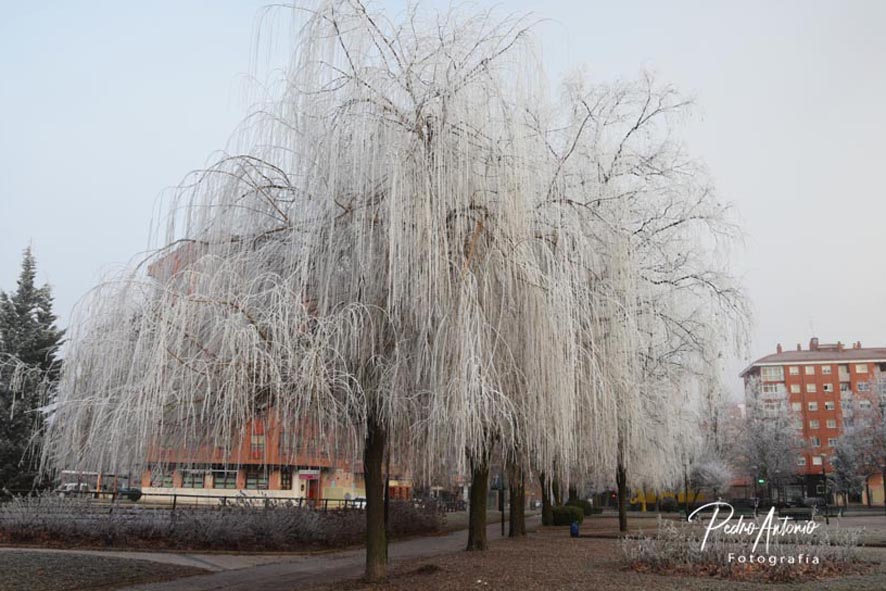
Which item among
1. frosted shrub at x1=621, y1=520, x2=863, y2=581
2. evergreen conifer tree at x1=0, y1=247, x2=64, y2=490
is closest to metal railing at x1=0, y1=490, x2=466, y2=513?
evergreen conifer tree at x1=0, y1=247, x2=64, y2=490

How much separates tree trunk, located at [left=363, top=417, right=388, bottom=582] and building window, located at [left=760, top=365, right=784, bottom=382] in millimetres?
92028

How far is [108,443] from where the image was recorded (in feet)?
27.3

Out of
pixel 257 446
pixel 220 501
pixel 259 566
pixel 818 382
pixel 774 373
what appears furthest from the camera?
pixel 774 373

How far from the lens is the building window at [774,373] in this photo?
9338cm

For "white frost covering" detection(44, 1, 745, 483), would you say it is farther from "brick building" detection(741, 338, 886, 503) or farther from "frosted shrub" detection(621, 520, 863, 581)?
"brick building" detection(741, 338, 886, 503)

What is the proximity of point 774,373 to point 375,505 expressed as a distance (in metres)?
93.2

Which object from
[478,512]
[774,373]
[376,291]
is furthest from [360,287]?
[774,373]

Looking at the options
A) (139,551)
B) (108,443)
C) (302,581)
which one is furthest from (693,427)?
(108,443)

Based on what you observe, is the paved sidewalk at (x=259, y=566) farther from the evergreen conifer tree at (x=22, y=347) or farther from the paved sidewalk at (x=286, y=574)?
the evergreen conifer tree at (x=22, y=347)

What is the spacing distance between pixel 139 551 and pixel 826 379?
9150 cm

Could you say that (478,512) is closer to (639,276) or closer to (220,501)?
(639,276)

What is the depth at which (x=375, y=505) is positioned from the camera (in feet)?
35.9

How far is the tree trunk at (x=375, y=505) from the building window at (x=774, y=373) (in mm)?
92028

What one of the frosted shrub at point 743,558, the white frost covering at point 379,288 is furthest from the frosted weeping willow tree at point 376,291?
the frosted shrub at point 743,558
